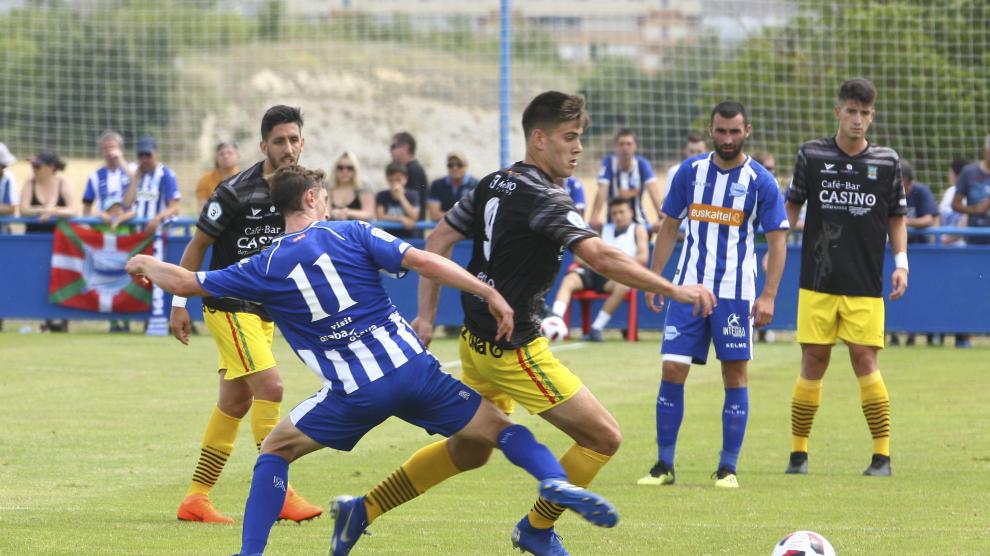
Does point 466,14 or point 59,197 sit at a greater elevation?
point 466,14

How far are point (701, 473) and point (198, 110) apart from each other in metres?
33.4

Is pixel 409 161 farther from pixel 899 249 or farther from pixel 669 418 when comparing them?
pixel 669 418

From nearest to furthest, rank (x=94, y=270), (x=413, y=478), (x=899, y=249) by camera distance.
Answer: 1. (x=413, y=478)
2. (x=899, y=249)
3. (x=94, y=270)

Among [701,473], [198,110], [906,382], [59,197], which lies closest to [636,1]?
[198,110]

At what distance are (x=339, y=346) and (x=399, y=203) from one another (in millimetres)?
12840

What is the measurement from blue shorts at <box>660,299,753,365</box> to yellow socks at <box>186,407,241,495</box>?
8.74 ft

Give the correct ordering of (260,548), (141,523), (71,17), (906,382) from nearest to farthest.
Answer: (260,548) → (141,523) → (906,382) → (71,17)

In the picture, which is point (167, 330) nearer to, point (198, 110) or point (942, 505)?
point (942, 505)

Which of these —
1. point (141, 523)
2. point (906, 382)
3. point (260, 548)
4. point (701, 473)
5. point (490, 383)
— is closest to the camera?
point (260, 548)

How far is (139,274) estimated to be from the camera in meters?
6.16

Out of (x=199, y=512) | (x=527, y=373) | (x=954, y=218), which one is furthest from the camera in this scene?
(x=954, y=218)

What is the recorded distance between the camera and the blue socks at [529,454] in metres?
5.97

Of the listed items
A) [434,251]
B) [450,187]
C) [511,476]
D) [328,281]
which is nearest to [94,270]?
[450,187]

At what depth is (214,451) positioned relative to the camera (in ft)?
25.4
